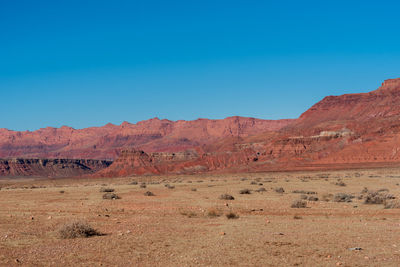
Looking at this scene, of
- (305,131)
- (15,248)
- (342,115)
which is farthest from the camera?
(342,115)

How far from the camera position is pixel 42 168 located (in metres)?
169

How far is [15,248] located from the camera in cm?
1098

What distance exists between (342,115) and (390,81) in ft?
71.8

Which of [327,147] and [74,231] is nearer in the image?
[74,231]

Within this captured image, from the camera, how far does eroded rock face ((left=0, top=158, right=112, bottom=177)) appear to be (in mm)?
161250

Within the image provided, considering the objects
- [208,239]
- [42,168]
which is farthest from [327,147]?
[42,168]

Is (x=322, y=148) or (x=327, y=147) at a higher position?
(x=327, y=147)

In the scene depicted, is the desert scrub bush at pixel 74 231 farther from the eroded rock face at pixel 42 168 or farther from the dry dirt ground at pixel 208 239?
the eroded rock face at pixel 42 168

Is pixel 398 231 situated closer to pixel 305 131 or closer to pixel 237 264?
pixel 237 264

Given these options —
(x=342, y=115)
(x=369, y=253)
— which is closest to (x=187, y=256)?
(x=369, y=253)

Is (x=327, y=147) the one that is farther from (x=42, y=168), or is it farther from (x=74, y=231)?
(x=42, y=168)

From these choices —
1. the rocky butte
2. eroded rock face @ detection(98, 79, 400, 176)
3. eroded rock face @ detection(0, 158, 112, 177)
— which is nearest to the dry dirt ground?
the rocky butte

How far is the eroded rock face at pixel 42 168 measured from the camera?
161 metres

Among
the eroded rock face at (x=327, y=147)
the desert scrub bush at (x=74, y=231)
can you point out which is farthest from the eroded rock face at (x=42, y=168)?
the desert scrub bush at (x=74, y=231)
